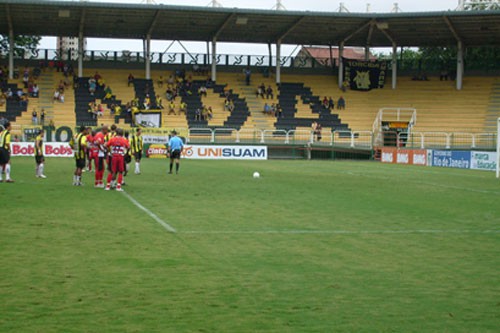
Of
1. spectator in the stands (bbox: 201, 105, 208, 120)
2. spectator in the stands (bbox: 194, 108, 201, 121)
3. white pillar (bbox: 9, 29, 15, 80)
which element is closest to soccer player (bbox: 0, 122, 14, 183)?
spectator in the stands (bbox: 194, 108, 201, 121)

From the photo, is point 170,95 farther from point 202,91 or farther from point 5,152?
point 5,152

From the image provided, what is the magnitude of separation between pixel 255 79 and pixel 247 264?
51522mm

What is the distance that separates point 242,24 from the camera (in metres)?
56.2

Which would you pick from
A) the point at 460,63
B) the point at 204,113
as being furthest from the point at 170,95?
the point at 460,63

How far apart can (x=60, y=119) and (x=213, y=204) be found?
122 feet

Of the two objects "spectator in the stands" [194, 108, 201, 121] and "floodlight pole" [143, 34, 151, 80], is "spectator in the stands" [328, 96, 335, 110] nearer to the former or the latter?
"spectator in the stands" [194, 108, 201, 121]

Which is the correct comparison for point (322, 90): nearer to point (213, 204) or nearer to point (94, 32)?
point (94, 32)

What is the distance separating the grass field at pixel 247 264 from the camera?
7.00 metres

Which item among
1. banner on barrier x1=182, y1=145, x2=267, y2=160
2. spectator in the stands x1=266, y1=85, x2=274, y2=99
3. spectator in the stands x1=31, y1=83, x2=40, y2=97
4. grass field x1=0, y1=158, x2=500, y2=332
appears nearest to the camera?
grass field x1=0, y1=158, x2=500, y2=332

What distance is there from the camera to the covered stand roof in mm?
52406

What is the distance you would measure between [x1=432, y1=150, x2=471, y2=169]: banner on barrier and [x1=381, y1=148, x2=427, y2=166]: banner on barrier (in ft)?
3.07

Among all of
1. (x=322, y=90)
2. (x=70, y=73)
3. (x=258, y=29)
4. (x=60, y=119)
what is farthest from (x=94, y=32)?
(x=322, y=90)

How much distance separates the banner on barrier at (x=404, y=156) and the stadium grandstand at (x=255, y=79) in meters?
1.75

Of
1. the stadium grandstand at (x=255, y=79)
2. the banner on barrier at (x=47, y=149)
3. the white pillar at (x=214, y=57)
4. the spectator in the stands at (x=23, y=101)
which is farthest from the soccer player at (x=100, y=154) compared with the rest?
the white pillar at (x=214, y=57)
